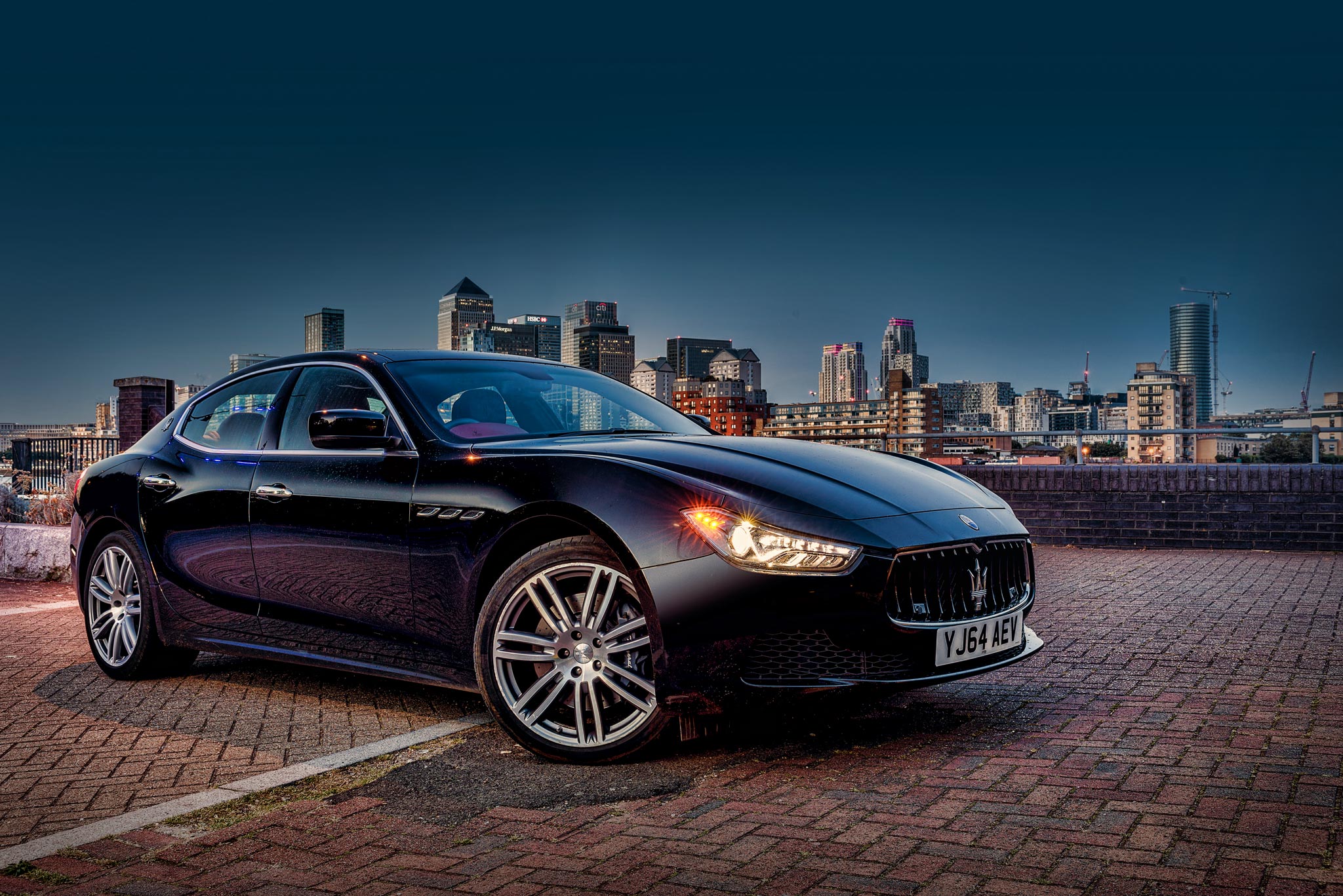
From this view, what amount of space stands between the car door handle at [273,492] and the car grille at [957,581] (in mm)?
2617

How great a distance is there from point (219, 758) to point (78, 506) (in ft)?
8.11

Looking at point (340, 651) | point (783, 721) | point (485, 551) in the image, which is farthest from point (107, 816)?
point (783, 721)

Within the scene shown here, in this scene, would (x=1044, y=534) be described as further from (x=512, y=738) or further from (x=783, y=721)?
(x=512, y=738)

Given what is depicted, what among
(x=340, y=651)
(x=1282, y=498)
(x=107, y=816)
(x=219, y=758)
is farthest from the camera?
(x=1282, y=498)

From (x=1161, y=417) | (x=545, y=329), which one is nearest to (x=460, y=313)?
(x=545, y=329)

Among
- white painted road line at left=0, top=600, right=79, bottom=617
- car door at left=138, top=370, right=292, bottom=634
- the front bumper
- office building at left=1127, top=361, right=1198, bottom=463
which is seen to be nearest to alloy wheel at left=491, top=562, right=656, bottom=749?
the front bumper

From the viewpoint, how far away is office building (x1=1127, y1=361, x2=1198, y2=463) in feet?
45.0

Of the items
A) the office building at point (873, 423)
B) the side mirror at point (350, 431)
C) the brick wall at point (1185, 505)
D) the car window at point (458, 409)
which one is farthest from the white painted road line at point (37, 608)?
the brick wall at point (1185, 505)

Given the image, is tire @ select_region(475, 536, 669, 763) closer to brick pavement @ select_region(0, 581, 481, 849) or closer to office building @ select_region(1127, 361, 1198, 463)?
brick pavement @ select_region(0, 581, 481, 849)

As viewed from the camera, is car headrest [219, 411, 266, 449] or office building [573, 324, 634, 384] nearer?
car headrest [219, 411, 266, 449]

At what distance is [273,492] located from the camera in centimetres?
508

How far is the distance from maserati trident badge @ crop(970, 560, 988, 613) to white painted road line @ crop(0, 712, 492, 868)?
6.80 ft

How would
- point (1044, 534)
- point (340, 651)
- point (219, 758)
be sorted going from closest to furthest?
point (219, 758) < point (340, 651) < point (1044, 534)

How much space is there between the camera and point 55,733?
4906 millimetres
